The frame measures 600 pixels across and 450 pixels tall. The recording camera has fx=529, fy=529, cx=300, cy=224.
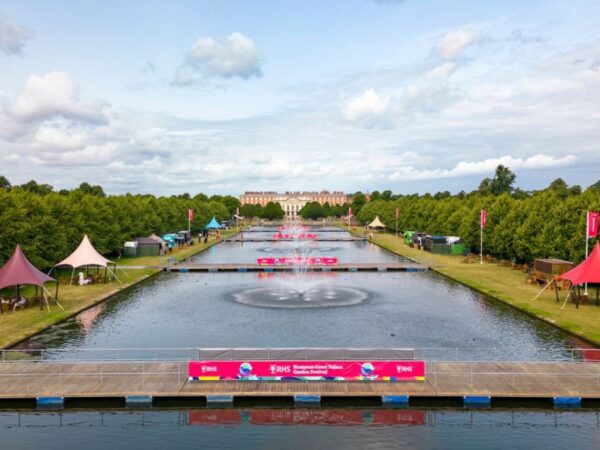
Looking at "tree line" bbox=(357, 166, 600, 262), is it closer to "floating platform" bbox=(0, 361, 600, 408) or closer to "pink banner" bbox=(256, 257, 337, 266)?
"pink banner" bbox=(256, 257, 337, 266)

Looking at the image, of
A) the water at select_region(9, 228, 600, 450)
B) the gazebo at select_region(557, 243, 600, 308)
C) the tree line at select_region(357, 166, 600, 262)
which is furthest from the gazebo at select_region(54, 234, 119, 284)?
the tree line at select_region(357, 166, 600, 262)

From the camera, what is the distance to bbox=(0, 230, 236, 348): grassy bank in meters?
41.9

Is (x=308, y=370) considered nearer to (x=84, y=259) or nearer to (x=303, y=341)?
(x=303, y=341)

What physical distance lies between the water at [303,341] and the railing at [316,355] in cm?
22

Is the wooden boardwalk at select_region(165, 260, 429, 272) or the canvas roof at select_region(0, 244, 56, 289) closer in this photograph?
the canvas roof at select_region(0, 244, 56, 289)

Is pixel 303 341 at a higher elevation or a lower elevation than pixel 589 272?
lower

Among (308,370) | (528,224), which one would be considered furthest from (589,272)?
(308,370)

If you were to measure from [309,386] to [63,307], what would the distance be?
31.8 metres

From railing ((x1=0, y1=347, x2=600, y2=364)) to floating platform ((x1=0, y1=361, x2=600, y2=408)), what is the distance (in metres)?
2.03

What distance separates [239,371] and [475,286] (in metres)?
41.4

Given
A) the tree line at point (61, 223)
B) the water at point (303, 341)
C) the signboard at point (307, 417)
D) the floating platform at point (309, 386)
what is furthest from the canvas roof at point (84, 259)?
the signboard at point (307, 417)

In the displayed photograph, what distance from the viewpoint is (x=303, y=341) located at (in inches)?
1590

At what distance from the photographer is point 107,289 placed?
63.1 m

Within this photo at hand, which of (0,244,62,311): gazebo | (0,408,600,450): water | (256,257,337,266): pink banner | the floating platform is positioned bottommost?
(0,408,600,450): water
